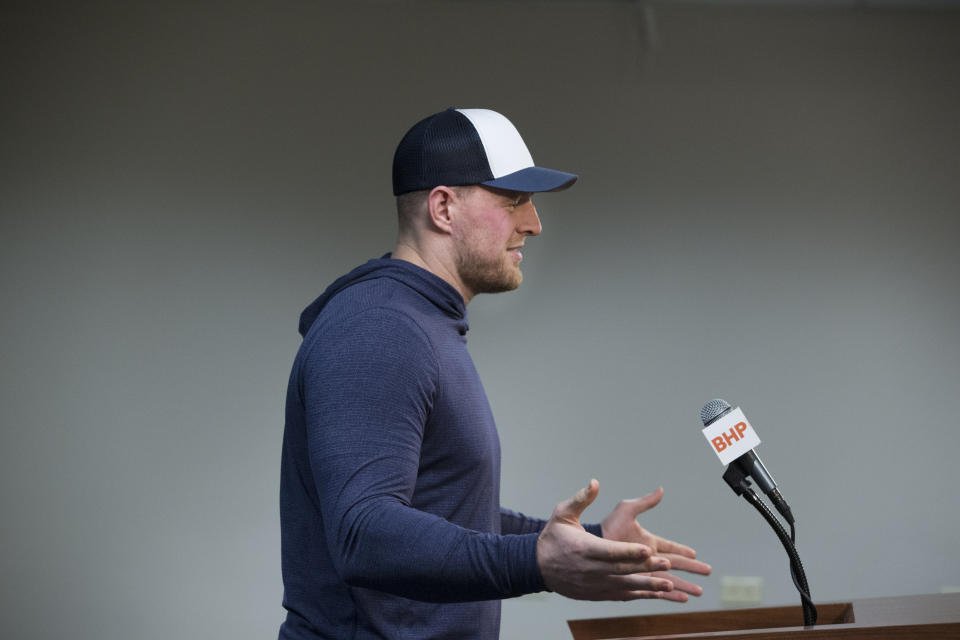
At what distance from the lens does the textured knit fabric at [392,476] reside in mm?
952

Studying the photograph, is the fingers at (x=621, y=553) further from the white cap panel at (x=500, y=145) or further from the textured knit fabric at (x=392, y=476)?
the white cap panel at (x=500, y=145)

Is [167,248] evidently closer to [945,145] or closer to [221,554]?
[221,554]

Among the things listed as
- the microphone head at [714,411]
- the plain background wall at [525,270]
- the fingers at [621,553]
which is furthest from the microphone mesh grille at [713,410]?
the plain background wall at [525,270]

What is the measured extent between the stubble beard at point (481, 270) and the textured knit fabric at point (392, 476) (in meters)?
0.05

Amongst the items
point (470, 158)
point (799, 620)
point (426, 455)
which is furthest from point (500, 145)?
point (799, 620)

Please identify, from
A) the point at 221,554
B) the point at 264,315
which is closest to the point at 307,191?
the point at 264,315

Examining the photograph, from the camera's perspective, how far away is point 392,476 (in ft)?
3.35

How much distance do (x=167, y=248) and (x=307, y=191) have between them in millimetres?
556

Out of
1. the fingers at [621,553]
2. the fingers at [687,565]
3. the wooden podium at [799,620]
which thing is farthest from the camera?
the fingers at [687,565]

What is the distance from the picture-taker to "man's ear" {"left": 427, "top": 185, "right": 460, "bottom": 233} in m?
1.37

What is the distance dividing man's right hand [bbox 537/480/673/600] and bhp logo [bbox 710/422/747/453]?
40 centimetres

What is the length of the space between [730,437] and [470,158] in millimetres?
550

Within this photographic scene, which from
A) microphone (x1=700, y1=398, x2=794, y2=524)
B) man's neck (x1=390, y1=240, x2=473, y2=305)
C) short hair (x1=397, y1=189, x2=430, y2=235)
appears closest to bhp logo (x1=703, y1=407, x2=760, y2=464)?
microphone (x1=700, y1=398, x2=794, y2=524)

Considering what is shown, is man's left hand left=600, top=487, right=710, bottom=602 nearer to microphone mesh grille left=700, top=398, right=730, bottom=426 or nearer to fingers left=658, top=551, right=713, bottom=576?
fingers left=658, top=551, right=713, bottom=576
